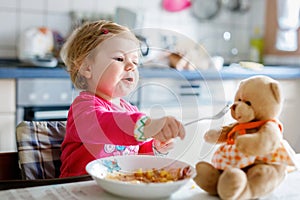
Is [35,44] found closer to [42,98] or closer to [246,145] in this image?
[42,98]

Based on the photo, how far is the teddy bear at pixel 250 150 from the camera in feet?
2.68

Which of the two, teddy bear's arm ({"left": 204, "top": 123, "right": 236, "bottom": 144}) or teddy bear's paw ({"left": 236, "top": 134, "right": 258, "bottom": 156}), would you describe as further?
teddy bear's arm ({"left": 204, "top": 123, "right": 236, "bottom": 144})

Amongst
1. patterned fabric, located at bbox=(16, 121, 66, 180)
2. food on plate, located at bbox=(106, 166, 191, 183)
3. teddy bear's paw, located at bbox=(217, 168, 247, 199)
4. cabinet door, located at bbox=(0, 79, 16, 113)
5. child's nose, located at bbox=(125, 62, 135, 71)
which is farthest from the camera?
cabinet door, located at bbox=(0, 79, 16, 113)

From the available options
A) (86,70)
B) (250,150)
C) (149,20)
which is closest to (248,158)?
(250,150)

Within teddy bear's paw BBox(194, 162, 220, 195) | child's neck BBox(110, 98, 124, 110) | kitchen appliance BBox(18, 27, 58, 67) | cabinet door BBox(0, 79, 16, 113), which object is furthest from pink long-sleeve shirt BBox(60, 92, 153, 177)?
kitchen appliance BBox(18, 27, 58, 67)

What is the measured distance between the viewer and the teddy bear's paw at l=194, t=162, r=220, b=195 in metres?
0.88

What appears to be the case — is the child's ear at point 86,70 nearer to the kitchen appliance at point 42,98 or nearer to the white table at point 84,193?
the white table at point 84,193

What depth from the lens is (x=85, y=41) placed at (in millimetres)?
1180

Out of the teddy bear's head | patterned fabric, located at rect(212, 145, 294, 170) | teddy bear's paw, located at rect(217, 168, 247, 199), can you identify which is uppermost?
the teddy bear's head

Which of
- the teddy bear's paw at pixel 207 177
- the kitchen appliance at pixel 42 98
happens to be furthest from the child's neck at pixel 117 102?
the kitchen appliance at pixel 42 98

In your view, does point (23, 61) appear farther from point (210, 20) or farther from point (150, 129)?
point (150, 129)

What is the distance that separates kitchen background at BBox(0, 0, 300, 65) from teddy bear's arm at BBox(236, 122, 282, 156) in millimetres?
2198

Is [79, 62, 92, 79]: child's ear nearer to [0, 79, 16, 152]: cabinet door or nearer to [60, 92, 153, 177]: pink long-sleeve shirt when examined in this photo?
[60, 92, 153, 177]: pink long-sleeve shirt

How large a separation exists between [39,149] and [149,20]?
2.04 meters
